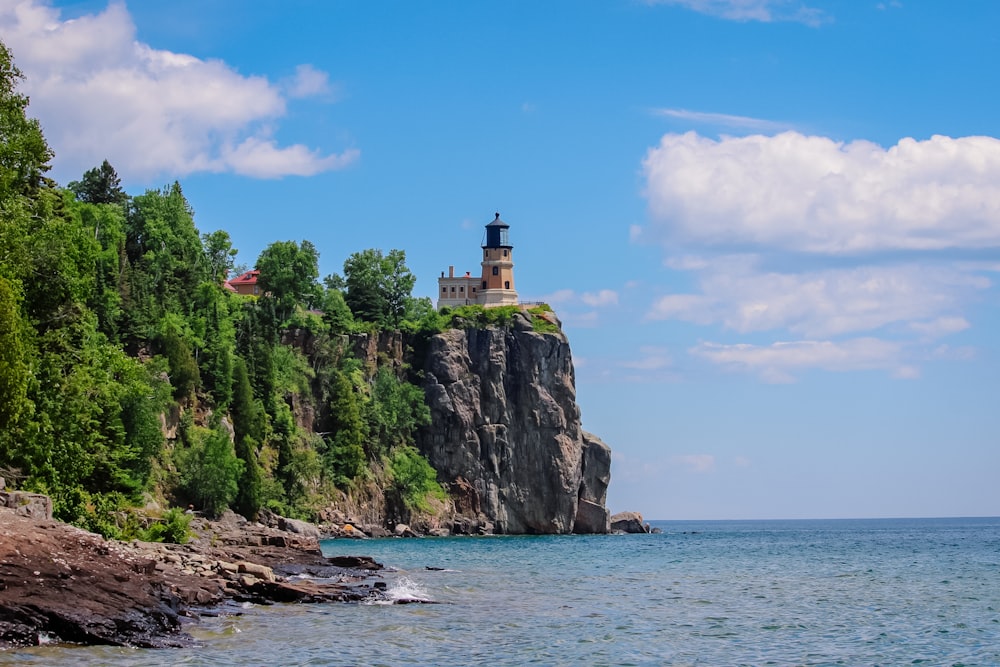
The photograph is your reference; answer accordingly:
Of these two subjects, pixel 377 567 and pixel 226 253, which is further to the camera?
pixel 226 253

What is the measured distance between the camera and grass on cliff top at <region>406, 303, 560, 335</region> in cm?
14200

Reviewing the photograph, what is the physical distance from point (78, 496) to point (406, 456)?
84.3 meters

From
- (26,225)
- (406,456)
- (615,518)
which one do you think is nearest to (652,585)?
(26,225)

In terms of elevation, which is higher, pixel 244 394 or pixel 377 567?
pixel 244 394

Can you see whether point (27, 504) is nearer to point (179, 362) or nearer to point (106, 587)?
point (106, 587)

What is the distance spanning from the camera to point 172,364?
9375 cm

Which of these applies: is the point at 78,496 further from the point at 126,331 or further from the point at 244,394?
the point at 244,394

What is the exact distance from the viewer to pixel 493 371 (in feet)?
465

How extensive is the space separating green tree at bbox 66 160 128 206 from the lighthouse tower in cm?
5714

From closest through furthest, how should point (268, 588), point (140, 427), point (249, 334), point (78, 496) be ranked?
point (268, 588) < point (78, 496) < point (140, 427) < point (249, 334)

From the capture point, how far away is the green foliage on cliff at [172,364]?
146 ft

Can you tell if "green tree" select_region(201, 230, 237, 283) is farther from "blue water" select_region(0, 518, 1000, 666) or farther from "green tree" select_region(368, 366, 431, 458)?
"blue water" select_region(0, 518, 1000, 666)

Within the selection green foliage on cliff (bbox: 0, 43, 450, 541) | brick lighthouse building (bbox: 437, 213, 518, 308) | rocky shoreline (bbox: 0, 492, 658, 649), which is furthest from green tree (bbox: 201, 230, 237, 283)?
rocky shoreline (bbox: 0, 492, 658, 649)

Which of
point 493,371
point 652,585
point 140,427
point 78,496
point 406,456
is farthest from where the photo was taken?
point 493,371
